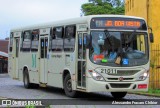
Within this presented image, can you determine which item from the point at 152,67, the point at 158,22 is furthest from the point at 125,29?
the point at 158,22

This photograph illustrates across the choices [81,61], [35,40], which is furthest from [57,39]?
[35,40]

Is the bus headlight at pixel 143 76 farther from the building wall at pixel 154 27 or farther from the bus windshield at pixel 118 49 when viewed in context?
the building wall at pixel 154 27

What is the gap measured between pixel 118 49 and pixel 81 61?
1.47 metres

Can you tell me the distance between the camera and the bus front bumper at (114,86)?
16.4 meters

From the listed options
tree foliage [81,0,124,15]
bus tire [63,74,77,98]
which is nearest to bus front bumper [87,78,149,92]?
bus tire [63,74,77,98]

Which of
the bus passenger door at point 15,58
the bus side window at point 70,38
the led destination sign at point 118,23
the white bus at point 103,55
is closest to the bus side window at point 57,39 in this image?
the white bus at point 103,55

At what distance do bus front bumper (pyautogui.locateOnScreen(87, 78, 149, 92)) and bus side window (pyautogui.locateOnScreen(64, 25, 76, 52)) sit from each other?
213 centimetres

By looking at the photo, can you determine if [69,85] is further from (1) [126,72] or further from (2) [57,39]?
(1) [126,72]

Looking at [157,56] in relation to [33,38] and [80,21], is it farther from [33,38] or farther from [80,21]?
[80,21]

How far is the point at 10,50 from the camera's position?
26.5m

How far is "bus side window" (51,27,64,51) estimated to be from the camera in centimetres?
1925

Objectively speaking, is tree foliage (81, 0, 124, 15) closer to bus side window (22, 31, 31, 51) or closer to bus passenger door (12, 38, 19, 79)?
bus passenger door (12, 38, 19, 79)

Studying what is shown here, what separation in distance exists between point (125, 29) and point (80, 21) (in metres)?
1.74

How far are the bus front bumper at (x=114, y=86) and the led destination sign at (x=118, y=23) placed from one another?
1.97m
